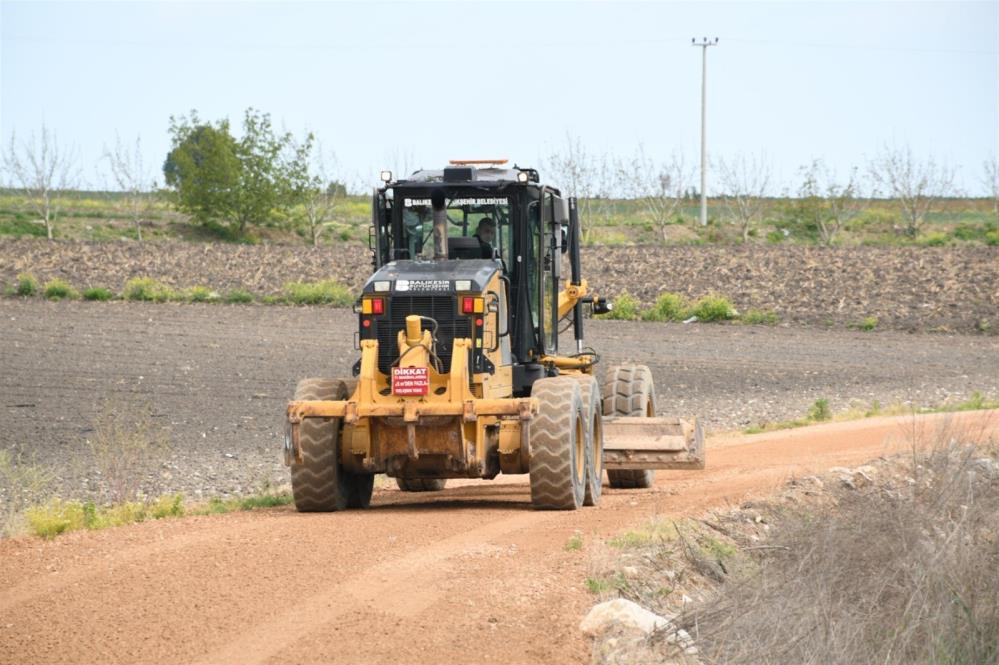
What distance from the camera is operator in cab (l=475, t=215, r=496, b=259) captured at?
49.0ft

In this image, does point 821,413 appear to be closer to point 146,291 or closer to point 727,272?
point 727,272

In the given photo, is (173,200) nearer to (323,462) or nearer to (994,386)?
(994,386)

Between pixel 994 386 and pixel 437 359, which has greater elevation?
pixel 437 359

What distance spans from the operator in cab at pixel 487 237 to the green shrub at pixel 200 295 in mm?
30209

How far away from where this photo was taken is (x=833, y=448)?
19.9 metres

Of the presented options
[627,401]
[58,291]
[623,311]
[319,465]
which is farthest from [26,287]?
[319,465]

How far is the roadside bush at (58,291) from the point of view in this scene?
43281mm

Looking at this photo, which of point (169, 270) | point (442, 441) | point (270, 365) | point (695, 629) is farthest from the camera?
point (169, 270)

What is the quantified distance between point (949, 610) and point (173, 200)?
208 ft

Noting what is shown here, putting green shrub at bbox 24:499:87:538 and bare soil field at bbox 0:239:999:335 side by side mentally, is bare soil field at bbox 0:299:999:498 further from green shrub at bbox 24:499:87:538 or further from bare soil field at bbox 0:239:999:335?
green shrub at bbox 24:499:87:538

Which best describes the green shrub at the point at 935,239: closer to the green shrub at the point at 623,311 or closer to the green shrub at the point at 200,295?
the green shrub at the point at 623,311

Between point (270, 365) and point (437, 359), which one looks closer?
point (437, 359)

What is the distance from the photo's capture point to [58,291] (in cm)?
4344

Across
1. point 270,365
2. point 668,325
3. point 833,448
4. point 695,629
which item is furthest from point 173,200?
point 695,629
